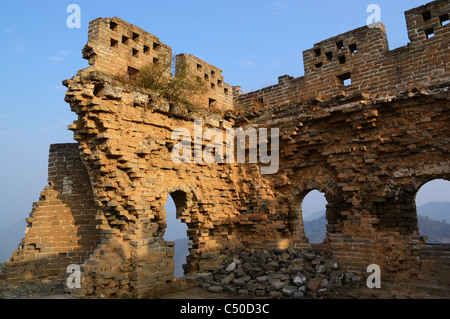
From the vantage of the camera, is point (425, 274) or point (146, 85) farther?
point (146, 85)

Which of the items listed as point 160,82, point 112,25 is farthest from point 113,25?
point 160,82

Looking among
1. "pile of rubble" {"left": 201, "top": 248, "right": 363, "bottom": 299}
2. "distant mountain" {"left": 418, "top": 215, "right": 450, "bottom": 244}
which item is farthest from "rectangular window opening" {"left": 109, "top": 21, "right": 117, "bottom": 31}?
"distant mountain" {"left": 418, "top": 215, "right": 450, "bottom": 244}

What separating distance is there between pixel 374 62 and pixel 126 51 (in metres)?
7.49

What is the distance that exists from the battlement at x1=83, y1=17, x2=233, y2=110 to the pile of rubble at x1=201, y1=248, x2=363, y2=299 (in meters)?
5.52

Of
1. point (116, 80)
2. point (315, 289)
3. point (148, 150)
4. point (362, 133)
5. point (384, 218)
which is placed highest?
point (116, 80)

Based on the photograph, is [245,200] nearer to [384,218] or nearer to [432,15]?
[384,218]

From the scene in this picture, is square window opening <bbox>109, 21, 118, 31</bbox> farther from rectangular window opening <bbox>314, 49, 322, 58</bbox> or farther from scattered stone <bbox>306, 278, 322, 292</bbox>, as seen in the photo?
scattered stone <bbox>306, 278, 322, 292</bbox>

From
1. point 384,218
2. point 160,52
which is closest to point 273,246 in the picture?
point 384,218

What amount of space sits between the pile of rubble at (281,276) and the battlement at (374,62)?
4615mm

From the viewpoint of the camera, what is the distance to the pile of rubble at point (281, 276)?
735cm

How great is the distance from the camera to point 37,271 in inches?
335

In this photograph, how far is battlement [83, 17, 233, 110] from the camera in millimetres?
8875

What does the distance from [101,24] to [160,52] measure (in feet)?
7.27

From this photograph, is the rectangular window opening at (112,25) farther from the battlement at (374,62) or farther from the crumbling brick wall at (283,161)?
the battlement at (374,62)
